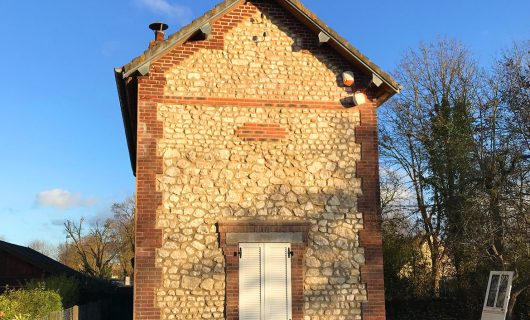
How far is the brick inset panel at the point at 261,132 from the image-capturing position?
11898 millimetres

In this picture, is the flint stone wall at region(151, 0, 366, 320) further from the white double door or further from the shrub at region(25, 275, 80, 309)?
the shrub at region(25, 275, 80, 309)

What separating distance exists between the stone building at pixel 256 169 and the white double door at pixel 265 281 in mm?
21

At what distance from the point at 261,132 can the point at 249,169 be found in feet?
2.90

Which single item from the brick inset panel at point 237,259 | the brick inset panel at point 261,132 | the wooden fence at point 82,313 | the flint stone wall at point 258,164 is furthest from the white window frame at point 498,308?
the wooden fence at point 82,313

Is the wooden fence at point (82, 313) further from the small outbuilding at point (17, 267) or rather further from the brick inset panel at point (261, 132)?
the brick inset panel at point (261, 132)

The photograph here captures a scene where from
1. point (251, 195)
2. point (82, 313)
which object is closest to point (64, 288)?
point (82, 313)

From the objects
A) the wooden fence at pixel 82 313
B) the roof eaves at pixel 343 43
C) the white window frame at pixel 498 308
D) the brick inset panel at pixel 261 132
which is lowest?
the wooden fence at pixel 82 313

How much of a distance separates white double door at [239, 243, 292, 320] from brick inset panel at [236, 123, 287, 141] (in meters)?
2.32

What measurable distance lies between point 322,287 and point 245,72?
16.5 ft

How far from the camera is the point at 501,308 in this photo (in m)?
10.8

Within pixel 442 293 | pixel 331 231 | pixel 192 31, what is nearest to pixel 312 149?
pixel 331 231

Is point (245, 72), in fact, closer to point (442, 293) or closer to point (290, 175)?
point (290, 175)

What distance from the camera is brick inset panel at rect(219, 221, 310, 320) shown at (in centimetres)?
1112

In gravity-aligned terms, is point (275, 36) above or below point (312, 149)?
above
